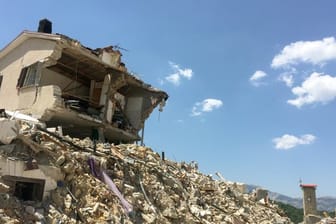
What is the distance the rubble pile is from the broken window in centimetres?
656

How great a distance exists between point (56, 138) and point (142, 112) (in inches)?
458

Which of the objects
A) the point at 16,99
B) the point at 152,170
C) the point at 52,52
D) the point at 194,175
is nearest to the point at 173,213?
the point at 152,170

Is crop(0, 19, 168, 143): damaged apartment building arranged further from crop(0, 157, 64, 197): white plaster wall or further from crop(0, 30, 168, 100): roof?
crop(0, 157, 64, 197): white plaster wall

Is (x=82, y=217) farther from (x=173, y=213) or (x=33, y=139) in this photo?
(x=173, y=213)

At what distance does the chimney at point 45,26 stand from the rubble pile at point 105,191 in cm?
998

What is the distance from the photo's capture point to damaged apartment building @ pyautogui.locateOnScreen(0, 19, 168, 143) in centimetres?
1734

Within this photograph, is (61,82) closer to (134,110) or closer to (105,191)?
(134,110)

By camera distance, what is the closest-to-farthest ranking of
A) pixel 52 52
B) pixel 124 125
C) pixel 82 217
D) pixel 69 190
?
1. pixel 82 217
2. pixel 69 190
3. pixel 52 52
4. pixel 124 125

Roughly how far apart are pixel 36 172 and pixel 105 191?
1.92 meters

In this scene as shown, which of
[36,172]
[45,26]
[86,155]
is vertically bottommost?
[36,172]

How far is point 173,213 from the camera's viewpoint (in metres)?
11.3

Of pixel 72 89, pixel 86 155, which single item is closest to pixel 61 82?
pixel 72 89

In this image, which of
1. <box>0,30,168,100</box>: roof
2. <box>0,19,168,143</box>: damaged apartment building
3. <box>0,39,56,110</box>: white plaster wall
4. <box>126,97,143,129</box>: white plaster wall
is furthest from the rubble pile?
<box>126,97,143,129</box>: white plaster wall

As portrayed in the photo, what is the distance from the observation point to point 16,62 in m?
19.3
